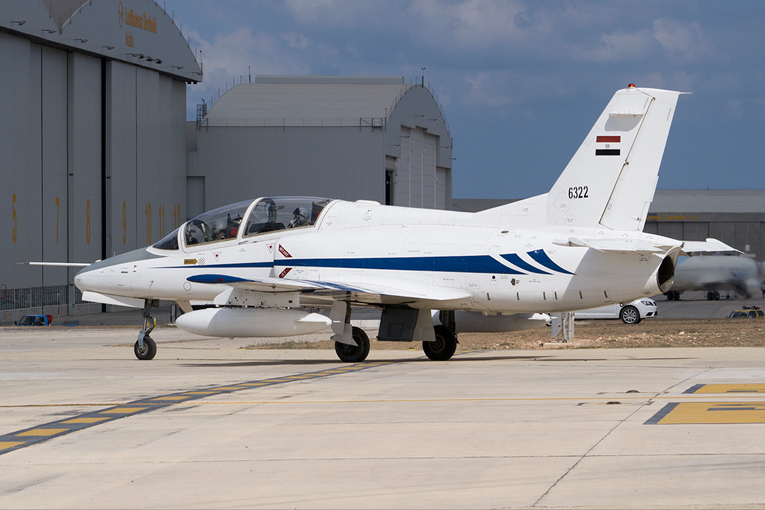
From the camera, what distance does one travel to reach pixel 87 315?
212 ft

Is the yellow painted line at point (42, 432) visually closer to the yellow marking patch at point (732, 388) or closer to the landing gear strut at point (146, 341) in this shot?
the yellow marking patch at point (732, 388)

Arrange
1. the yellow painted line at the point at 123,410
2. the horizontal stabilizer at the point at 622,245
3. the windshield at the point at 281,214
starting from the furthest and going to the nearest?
the windshield at the point at 281,214
the horizontal stabilizer at the point at 622,245
the yellow painted line at the point at 123,410

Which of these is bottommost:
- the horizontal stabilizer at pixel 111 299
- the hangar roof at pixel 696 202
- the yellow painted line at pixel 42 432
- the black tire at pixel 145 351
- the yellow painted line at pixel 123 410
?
the black tire at pixel 145 351

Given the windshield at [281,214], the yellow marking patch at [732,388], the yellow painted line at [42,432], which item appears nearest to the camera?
the yellow painted line at [42,432]

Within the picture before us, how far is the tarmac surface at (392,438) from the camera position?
264 inches

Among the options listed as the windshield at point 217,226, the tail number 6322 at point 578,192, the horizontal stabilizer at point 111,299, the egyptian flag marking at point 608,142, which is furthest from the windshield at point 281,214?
the egyptian flag marking at point 608,142

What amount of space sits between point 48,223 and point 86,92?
9745 millimetres

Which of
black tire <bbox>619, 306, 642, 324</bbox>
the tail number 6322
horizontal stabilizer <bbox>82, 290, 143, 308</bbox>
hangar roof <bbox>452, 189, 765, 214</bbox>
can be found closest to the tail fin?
the tail number 6322

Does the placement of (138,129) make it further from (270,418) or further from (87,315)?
(270,418)

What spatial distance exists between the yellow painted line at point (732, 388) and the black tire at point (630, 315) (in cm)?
2791

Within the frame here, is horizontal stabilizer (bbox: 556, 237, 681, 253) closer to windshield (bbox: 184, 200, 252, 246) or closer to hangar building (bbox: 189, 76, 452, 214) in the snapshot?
windshield (bbox: 184, 200, 252, 246)

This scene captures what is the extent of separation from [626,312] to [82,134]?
3980cm

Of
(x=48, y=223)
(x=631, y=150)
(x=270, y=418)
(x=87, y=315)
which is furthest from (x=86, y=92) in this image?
(x=270, y=418)

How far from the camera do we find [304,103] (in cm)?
7594
